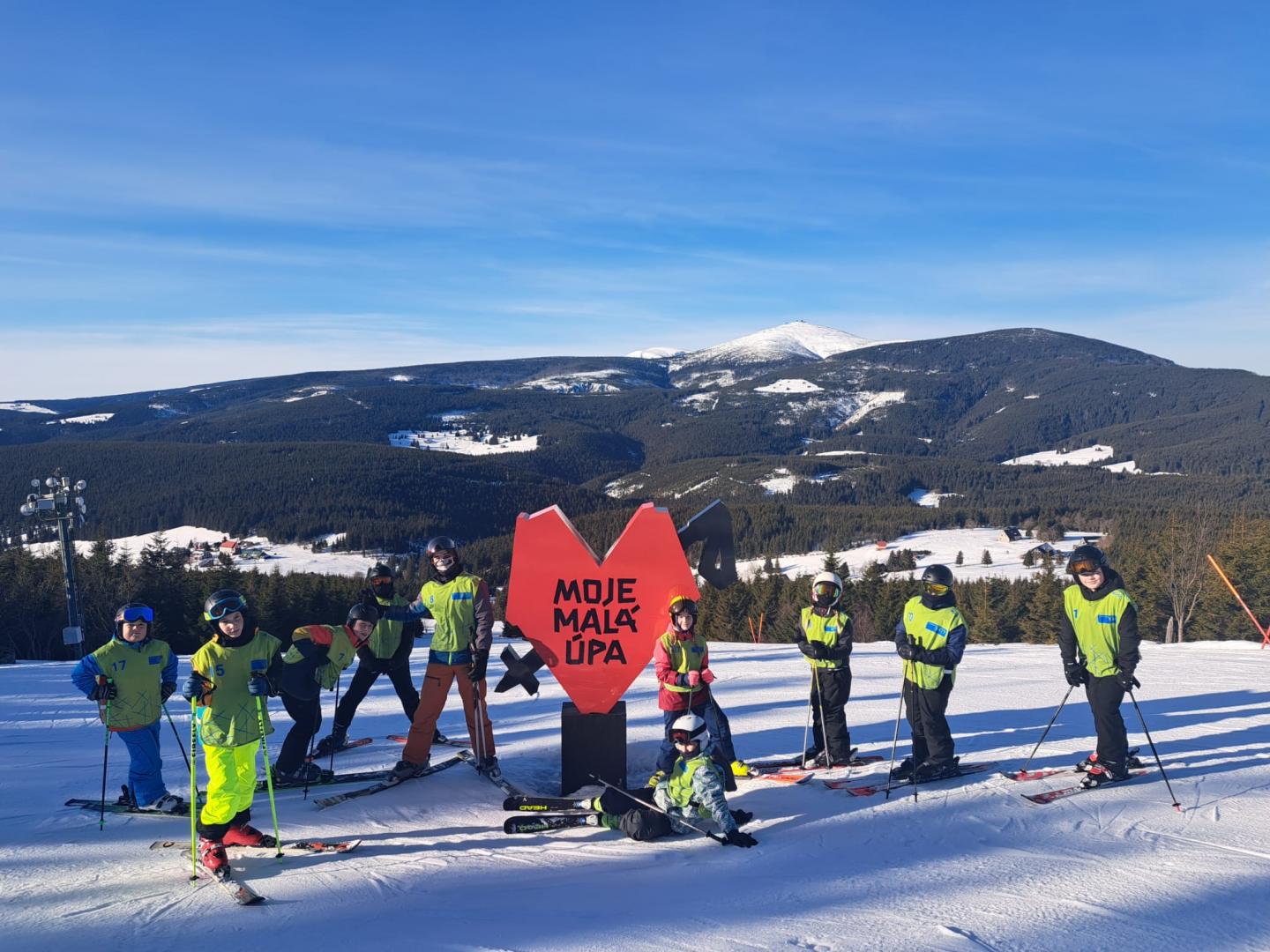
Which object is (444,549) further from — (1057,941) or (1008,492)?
(1008,492)

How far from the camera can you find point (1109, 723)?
7461 mm

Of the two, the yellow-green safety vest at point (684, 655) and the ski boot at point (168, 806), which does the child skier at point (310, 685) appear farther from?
the yellow-green safety vest at point (684, 655)

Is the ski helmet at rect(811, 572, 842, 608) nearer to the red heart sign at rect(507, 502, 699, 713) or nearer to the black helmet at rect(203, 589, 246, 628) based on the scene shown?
the red heart sign at rect(507, 502, 699, 713)

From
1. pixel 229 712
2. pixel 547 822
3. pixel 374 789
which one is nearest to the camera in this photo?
pixel 229 712

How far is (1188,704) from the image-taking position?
36.1 ft

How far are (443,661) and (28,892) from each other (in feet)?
10.9

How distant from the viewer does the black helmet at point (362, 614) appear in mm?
8039

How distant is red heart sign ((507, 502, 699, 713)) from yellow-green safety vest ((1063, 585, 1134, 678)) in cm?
342

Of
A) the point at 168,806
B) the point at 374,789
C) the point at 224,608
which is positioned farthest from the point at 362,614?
the point at 224,608

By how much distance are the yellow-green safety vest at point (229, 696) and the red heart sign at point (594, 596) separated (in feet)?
7.96

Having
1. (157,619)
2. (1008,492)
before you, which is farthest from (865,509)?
(157,619)

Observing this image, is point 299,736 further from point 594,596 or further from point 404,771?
point 594,596

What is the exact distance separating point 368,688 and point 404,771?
5.47 ft

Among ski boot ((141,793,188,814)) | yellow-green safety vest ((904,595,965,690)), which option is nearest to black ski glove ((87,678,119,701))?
ski boot ((141,793,188,814))
